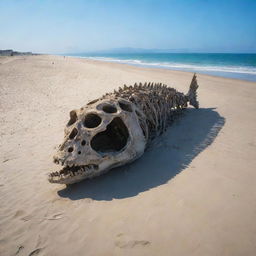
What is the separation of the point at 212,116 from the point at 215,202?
5324 mm

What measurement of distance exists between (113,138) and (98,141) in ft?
1.29

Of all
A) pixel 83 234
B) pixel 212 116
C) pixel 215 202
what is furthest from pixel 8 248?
pixel 212 116

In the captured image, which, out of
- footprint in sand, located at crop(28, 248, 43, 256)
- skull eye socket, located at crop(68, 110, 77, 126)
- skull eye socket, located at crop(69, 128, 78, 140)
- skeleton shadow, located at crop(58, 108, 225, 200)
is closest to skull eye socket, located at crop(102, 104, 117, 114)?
skull eye socket, located at crop(68, 110, 77, 126)

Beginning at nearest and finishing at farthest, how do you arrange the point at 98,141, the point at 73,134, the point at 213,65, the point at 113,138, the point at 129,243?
the point at 129,243
the point at 73,134
the point at 98,141
the point at 113,138
the point at 213,65

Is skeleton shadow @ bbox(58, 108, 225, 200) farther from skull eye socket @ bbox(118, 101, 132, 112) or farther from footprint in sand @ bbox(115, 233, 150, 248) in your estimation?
skull eye socket @ bbox(118, 101, 132, 112)

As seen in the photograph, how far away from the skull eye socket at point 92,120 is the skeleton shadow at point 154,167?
1080 mm

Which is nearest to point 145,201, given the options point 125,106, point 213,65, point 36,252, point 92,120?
point 36,252

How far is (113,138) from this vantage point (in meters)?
5.64

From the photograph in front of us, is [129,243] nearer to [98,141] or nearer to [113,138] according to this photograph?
[98,141]

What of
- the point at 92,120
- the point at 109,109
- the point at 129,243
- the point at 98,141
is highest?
the point at 109,109

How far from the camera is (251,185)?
14.2ft

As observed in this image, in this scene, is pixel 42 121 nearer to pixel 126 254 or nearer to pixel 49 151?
pixel 49 151

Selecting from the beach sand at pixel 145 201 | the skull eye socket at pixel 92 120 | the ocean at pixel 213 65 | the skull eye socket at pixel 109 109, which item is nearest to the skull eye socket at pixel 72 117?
the skull eye socket at pixel 92 120

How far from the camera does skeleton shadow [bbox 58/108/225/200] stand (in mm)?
4402
